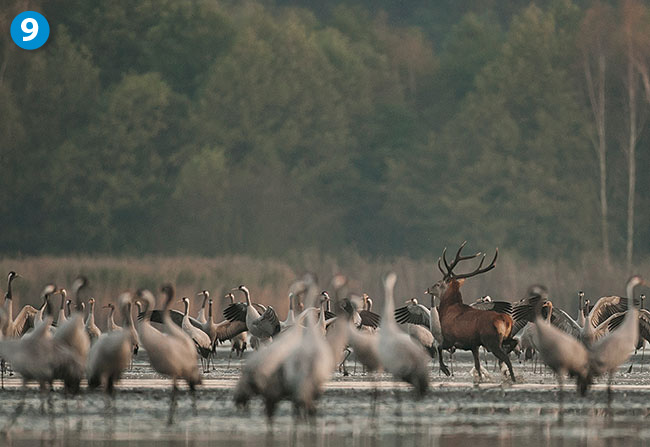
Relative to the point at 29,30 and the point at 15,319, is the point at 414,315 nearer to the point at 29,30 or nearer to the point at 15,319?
the point at 15,319

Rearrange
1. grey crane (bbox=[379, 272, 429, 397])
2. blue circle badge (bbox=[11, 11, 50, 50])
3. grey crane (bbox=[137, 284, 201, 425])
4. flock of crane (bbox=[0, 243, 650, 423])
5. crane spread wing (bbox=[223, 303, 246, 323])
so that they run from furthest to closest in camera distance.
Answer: blue circle badge (bbox=[11, 11, 50, 50]) → crane spread wing (bbox=[223, 303, 246, 323]) → grey crane (bbox=[137, 284, 201, 425]) → grey crane (bbox=[379, 272, 429, 397]) → flock of crane (bbox=[0, 243, 650, 423])

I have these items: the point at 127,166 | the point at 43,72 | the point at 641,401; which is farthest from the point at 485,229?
the point at 641,401

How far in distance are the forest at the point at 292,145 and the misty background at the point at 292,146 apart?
67 millimetres

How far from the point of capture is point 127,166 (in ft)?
177

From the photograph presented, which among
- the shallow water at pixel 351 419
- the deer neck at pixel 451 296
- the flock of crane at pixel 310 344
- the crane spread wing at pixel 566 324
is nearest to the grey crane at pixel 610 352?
the flock of crane at pixel 310 344

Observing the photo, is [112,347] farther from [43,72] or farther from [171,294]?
[43,72]

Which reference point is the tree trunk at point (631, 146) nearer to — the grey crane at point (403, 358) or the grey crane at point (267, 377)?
the grey crane at point (403, 358)

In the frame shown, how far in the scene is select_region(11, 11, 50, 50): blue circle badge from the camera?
173 ft

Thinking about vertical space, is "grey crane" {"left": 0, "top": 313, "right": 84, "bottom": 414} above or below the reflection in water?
above

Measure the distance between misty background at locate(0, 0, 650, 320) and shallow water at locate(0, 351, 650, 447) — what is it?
32501mm

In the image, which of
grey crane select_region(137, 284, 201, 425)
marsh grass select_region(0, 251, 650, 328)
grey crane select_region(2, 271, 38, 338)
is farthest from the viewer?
marsh grass select_region(0, 251, 650, 328)

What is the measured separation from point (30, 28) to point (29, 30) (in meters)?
0.15

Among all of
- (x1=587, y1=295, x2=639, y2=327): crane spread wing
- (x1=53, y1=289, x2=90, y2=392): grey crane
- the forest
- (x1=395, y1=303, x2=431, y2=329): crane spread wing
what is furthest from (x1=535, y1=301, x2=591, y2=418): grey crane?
the forest

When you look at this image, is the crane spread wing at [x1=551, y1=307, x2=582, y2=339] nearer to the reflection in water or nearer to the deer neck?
the deer neck
